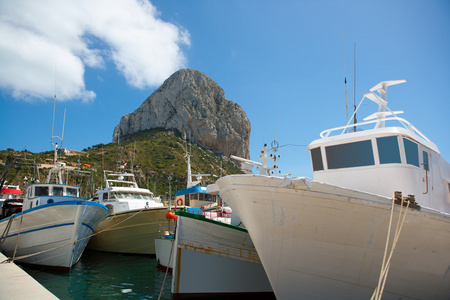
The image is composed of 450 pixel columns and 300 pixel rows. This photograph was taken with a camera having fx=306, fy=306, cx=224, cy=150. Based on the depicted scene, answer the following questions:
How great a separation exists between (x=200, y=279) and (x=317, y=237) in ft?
12.7

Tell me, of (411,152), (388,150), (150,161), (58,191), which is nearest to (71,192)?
(58,191)

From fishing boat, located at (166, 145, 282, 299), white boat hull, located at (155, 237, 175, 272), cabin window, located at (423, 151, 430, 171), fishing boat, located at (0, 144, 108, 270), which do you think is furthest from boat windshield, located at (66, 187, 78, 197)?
cabin window, located at (423, 151, 430, 171)

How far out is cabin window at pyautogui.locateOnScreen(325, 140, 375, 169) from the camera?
6988mm

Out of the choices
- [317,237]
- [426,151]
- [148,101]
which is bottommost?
[317,237]

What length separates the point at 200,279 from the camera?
836 cm

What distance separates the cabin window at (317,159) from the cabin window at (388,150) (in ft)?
4.67

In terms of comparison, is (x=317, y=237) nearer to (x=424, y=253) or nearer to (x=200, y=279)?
(x=424, y=253)

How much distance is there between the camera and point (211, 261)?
842 centimetres

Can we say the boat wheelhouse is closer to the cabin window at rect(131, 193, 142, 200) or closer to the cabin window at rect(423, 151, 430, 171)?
the cabin window at rect(423, 151, 430, 171)

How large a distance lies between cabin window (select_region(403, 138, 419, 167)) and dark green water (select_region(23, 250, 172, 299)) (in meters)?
7.54

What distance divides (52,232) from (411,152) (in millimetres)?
12474

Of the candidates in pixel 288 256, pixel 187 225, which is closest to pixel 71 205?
pixel 187 225

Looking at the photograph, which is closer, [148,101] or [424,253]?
[424,253]

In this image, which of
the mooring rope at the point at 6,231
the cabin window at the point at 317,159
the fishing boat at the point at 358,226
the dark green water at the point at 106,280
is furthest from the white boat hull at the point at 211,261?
the mooring rope at the point at 6,231
